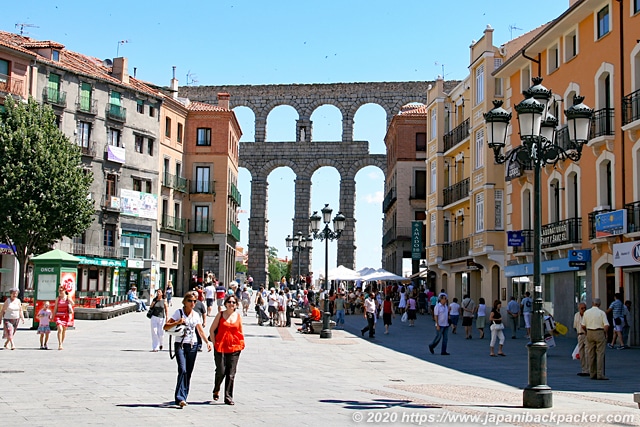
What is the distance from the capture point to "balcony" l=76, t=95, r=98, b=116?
51375 millimetres

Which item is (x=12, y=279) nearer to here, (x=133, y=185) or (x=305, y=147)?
(x=133, y=185)

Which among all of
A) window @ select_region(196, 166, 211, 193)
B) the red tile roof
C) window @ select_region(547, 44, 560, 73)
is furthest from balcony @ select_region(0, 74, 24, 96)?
window @ select_region(547, 44, 560, 73)

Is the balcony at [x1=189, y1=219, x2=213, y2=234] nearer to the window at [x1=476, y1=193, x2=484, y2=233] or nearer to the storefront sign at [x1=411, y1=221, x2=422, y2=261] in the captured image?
the storefront sign at [x1=411, y1=221, x2=422, y2=261]

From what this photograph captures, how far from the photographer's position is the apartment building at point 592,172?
82.7 feet

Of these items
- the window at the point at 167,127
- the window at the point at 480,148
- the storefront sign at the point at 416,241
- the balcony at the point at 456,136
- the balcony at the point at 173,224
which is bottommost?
the storefront sign at the point at 416,241

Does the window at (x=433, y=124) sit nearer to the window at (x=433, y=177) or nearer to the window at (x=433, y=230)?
the window at (x=433, y=177)

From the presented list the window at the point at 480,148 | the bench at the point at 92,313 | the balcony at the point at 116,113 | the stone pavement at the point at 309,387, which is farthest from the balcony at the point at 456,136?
the balcony at the point at 116,113

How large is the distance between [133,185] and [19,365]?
3930cm

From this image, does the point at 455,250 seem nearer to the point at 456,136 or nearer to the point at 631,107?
the point at 456,136

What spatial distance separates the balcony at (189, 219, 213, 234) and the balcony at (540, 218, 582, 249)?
36096 mm

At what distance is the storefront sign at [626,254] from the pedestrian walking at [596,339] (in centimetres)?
790

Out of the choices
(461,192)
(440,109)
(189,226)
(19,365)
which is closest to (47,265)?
(19,365)

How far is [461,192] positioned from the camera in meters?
42.7

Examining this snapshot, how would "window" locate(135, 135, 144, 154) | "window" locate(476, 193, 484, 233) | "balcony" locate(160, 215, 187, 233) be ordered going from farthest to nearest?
"balcony" locate(160, 215, 187, 233), "window" locate(135, 135, 144, 154), "window" locate(476, 193, 484, 233)
